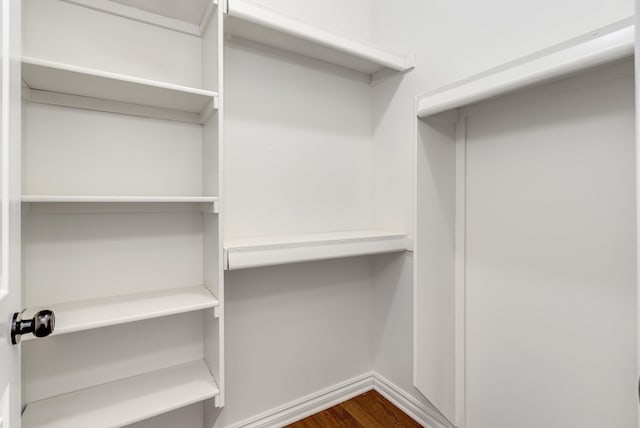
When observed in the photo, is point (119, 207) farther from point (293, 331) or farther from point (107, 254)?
point (293, 331)

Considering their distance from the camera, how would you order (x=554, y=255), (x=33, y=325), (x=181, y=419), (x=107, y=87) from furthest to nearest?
1. (x=181, y=419)
2. (x=554, y=255)
3. (x=107, y=87)
4. (x=33, y=325)

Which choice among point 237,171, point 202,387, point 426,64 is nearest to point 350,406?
point 202,387

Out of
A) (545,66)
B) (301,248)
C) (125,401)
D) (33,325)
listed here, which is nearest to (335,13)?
(545,66)

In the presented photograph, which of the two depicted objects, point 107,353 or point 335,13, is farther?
point 335,13

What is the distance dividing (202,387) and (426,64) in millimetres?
1900

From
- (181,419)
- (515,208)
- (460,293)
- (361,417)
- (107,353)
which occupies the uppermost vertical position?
(515,208)

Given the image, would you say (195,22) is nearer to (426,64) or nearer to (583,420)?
(426,64)

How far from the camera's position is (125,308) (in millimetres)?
1222

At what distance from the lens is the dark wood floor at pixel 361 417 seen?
5.79ft

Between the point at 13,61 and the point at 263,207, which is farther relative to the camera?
the point at 263,207

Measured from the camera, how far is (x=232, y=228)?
5.37 feet

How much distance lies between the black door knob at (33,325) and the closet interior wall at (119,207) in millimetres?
484

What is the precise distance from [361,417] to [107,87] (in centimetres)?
201

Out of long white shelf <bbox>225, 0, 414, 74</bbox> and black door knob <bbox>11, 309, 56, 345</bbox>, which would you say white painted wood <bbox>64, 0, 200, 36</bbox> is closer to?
long white shelf <bbox>225, 0, 414, 74</bbox>
